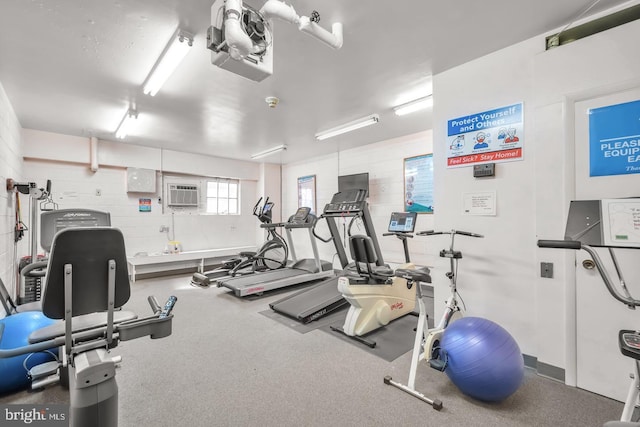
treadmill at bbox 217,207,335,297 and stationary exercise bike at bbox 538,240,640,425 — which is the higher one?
stationary exercise bike at bbox 538,240,640,425

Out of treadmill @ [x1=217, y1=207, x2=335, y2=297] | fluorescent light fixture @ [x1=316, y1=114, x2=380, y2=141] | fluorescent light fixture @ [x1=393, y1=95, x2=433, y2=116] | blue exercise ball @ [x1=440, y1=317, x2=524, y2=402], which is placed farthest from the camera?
treadmill @ [x1=217, y1=207, x2=335, y2=297]

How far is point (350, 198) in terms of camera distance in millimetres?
3840

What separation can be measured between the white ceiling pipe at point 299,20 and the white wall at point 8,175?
3609mm

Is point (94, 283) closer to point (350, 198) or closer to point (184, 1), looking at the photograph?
point (184, 1)

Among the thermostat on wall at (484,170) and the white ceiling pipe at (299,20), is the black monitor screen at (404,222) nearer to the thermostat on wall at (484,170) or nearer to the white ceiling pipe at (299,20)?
the thermostat on wall at (484,170)

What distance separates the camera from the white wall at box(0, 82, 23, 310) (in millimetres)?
3322

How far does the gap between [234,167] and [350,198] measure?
4.75 m

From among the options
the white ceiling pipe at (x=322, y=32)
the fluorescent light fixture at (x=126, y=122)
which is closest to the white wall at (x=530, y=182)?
the white ceiling pipe at (x=322, y=32)

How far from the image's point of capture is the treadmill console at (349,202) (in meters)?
3.64

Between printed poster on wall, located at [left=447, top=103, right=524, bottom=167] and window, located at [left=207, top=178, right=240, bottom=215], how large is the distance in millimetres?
6055

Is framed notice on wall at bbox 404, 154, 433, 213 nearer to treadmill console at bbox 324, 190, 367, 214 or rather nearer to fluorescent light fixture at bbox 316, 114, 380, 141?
fluorescent light fixture at bbox 316, 114, 380, 141

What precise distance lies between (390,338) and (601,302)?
180 centimetres

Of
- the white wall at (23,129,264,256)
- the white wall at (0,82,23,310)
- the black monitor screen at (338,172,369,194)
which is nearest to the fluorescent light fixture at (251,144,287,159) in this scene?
the white wall at (23,129,264,256)

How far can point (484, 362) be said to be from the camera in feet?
6.40
